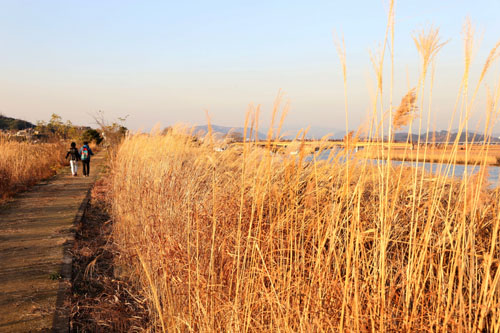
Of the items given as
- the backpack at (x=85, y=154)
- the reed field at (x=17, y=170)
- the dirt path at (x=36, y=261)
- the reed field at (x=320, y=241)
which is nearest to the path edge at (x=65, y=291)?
the dirt path at (x=36, y=261)

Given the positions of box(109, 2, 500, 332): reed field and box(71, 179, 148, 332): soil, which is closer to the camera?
box(109, 2, 500, 332): reed field

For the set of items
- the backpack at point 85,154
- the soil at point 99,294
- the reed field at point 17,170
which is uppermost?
the backpack at point 85,154

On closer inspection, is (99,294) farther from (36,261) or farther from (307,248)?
(307,248)

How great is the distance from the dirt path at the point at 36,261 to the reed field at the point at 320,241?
0.73 metres

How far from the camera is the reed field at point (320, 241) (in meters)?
1.63

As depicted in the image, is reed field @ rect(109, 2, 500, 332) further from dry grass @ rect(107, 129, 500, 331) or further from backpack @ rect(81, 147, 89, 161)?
backpack @ rect(81, 147, 89, 161)

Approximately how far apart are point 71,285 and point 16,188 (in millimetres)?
6481

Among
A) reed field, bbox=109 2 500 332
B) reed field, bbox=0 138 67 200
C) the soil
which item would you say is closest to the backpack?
reed field, bbox=0 138 67 200

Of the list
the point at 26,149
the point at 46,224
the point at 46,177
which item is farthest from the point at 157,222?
the point at 26,149

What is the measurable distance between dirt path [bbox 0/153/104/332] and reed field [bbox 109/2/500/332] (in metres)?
0.73

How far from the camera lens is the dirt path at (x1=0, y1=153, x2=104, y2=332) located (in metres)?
3.00

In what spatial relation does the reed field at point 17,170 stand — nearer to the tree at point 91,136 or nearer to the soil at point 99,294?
the soil at point 99,294

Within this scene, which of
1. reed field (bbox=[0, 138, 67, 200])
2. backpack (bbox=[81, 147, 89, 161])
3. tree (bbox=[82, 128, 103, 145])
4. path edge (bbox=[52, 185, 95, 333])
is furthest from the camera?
tree (bbox=[82, 128, 103, 145])

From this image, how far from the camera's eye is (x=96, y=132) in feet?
114
